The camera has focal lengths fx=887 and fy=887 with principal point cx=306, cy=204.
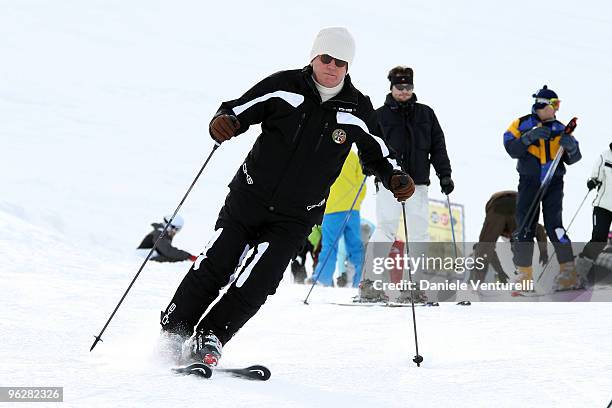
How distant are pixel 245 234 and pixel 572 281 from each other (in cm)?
495

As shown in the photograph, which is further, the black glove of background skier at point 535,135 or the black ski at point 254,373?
the black glove of background skier at point 535,135

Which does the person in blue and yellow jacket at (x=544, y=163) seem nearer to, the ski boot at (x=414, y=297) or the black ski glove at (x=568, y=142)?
the black ski glove at (x=568, y=142)

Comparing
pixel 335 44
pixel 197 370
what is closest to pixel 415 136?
pixel 335 44

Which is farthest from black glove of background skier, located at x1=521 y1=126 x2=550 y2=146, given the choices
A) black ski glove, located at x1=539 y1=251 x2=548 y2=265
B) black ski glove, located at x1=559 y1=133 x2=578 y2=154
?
black ski glove, located at x1=539 y1=251 x2=548 y2=265

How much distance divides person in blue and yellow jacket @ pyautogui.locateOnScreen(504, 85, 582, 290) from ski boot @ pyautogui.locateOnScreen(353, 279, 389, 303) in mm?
1569

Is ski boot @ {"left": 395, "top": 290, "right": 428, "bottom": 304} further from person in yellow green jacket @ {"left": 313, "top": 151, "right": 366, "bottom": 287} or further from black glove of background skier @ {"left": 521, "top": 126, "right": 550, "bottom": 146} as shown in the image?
black glove of background skier @ {"left": 521, "top": 126, "right": 550, "bottom": 146}

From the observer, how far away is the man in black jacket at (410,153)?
23.6ft

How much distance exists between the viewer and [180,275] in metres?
9.00

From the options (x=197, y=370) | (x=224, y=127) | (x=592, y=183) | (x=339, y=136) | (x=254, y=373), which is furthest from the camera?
(x=592, y=183)

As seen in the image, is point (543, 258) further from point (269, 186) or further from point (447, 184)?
point (269, 186)

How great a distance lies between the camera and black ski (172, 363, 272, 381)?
3.48m

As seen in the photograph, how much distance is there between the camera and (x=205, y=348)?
371cm

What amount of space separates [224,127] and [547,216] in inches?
192

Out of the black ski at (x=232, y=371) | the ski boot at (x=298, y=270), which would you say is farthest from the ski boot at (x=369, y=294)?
the ski boot at (x=298, y=270)
